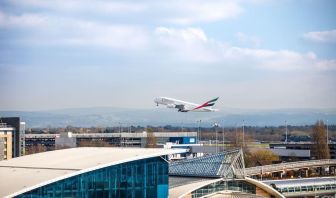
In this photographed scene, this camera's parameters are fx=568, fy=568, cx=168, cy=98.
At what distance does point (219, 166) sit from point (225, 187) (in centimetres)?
108

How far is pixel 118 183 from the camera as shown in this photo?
21.9 meters

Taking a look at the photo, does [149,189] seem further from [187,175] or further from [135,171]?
[187,175]

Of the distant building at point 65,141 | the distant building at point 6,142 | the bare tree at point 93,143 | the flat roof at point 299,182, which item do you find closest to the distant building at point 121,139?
the distant building at point 65,141

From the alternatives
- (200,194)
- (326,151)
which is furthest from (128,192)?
(326,151)

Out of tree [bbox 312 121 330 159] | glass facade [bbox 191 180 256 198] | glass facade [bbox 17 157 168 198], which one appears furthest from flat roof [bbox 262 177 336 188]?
tree [bbox 312 121 330 159]

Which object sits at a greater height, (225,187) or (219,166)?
(219,166)

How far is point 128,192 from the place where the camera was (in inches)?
875

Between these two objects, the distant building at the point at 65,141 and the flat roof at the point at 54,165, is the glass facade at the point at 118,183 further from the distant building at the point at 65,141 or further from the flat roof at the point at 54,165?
the distant building at the point at 65,141

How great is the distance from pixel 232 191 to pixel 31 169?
10635mm

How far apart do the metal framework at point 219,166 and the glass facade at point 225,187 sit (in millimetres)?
379

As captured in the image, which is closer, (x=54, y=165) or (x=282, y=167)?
(x=54, y=165)

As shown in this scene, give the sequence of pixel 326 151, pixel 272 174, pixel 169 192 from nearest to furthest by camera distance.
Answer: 1. pixel 169 192
2. pixel 272 174
3. pixel 326 151

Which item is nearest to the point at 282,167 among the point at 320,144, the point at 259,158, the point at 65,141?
the point at 259,158

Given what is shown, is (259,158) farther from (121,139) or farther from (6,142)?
(121,139)
